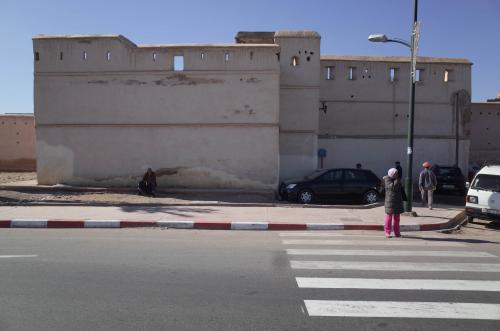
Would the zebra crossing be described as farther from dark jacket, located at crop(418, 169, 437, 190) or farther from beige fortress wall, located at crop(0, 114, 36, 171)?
beige fortress wall, located at crop(0, 114, 36, 171)

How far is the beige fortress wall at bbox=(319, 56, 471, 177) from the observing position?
24.5 metres

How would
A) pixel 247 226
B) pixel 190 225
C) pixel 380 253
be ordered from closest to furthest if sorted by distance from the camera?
pixel 380 253
pixel 247 226
pixel 190 225

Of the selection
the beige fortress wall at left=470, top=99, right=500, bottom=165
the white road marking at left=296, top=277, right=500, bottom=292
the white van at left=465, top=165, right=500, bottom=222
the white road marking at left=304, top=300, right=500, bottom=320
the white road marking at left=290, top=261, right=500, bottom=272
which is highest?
the beige fortress wall at left=470, top=99, right=500, bottom=165

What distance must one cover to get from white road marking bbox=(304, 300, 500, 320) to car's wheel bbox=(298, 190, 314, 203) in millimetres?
11469

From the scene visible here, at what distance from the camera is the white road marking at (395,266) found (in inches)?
286

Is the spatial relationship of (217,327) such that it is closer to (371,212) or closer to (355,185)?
(371,212)

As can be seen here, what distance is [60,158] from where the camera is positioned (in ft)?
62.4

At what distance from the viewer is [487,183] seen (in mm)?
12836

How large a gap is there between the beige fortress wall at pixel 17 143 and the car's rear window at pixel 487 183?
2424 cm

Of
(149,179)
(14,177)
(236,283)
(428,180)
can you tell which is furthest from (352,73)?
(236,283)

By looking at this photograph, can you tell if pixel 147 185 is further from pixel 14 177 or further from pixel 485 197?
pixel 485 197

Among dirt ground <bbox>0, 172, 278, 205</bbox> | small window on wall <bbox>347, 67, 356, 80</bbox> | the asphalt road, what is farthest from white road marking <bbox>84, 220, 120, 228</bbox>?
small window on wall <bbox>347, 67, 356, 80</bbox>

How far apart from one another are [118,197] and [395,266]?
11.9m

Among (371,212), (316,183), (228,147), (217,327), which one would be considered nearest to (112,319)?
(217,327)
